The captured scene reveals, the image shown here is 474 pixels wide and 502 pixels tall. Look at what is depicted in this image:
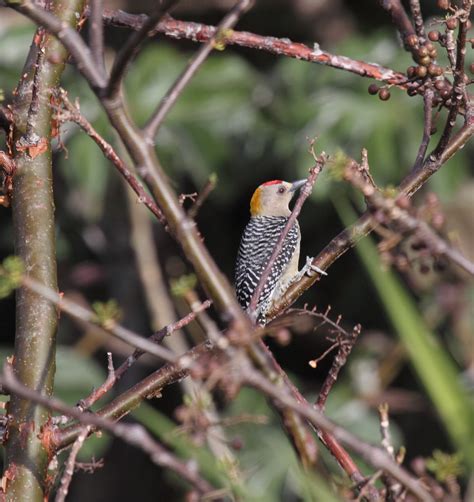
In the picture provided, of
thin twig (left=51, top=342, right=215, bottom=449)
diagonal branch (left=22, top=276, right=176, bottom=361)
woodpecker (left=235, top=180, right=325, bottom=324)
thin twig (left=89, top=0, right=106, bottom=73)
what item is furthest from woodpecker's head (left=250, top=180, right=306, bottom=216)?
diagonal branch (left=22, top=276, right=176, bottom=361)

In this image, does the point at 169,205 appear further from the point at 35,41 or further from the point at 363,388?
the point at 363,388

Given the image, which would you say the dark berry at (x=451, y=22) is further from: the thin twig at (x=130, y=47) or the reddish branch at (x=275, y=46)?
the thin twig at (x=130, y=47)

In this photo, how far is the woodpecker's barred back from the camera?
12.9ft

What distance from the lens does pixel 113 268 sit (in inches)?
257

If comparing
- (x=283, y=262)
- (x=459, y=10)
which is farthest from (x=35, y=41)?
(x=283, y=262)

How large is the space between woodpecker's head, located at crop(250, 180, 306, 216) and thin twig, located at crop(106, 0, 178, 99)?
10.9ft

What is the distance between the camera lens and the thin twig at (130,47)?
1440 mm

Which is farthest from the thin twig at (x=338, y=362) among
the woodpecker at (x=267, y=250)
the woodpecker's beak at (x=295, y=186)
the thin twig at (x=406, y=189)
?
the woodpecker's beak at (x=295, y=186)

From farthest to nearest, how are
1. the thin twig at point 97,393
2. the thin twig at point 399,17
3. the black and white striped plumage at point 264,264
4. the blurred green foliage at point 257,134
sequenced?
the blurred green foliage at point 257,134, the black and white striped plumage at point 264,264, the thin twig at point 399,17, the thin twig at point 97,393

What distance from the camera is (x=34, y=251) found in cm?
211

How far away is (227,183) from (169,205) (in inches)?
177

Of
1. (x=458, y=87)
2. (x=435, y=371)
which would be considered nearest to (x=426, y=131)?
(x=458, y=87)

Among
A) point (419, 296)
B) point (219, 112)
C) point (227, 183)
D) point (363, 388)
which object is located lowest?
point (363, 388)

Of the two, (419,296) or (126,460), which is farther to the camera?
(126,460)
